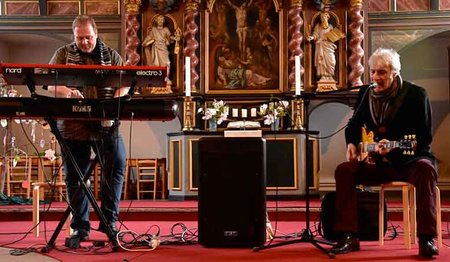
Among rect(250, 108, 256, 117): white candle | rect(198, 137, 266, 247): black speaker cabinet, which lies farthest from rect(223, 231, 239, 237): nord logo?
rect(250, 108, 256, 117): white candle

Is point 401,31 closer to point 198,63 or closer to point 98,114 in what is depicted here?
point 198,63

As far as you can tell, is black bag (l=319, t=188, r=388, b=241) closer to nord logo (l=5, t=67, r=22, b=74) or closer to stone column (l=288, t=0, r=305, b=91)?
nord logo (l=5, t=67, r=22, b=74)

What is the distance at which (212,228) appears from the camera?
3865 millimetres

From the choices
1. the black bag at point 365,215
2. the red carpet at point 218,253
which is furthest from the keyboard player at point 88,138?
the black bag at point 365,215

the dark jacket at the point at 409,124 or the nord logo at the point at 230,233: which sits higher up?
the dark jacket at the point at 409,124

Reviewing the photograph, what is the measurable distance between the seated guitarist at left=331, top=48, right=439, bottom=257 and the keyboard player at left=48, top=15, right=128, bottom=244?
4.67 feet

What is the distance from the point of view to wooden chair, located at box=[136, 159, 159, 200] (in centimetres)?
899

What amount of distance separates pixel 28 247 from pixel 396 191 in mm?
6739

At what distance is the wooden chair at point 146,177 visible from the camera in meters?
8.99

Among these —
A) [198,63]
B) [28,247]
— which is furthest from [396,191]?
[28,247]

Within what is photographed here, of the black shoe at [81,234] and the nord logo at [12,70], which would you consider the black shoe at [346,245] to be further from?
the nord logo at [12,70]

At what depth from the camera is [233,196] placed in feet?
12.6

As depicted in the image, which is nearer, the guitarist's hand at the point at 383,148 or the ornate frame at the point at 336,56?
the guitarist's hand at the point at 383,148

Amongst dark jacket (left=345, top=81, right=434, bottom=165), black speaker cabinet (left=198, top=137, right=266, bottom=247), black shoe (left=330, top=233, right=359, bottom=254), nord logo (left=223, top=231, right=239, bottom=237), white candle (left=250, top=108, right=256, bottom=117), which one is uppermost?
white candle (left=250, top=108, right=256, bottom=117)
